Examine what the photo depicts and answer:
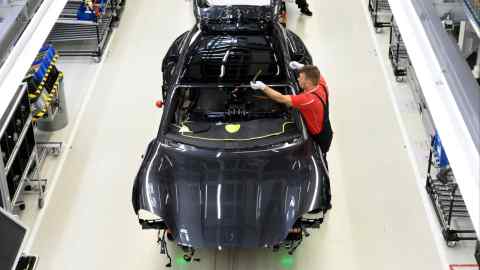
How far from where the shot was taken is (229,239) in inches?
235

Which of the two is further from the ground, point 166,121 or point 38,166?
point 166,121

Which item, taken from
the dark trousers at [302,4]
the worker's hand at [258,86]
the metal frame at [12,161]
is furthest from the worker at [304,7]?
the metal frame at [12,161]

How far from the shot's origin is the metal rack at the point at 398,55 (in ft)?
31.6

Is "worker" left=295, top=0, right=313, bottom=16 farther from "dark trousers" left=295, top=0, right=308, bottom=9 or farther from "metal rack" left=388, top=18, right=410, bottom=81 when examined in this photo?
"metal rack" left=388, top=18, right=410, bottom=81

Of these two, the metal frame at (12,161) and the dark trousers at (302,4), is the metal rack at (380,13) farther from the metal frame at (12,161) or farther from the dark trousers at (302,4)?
the metal frame at (12,161)

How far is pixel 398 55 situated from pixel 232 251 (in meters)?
4.05

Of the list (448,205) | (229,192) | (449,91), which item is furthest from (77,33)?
(449,91)

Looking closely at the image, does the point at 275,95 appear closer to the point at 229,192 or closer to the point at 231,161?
the point at 231,161

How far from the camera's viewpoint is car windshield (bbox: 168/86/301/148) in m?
6.74

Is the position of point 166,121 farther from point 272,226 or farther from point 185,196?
point 272,226

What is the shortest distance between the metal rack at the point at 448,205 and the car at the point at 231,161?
1.22 metres

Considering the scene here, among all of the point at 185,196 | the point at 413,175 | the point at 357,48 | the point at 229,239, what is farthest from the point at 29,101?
the point at 357,48

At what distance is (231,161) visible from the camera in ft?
21.2

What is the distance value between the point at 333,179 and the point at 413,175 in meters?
0.84
